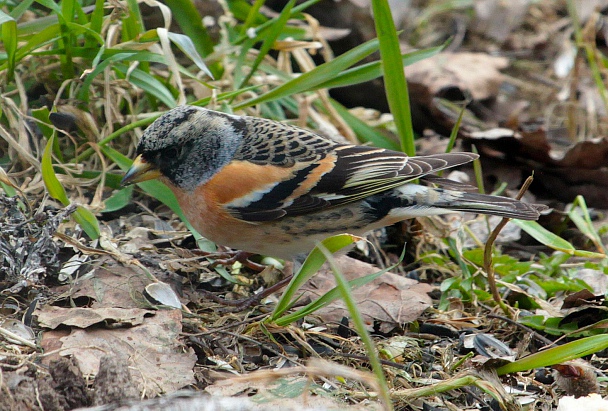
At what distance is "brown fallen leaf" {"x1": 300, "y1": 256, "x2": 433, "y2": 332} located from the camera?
3469 millimetres

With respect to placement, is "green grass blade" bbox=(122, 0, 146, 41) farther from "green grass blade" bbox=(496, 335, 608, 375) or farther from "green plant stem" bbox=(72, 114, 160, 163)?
"green grass blade" bbox=(496, 335, 608, 375)

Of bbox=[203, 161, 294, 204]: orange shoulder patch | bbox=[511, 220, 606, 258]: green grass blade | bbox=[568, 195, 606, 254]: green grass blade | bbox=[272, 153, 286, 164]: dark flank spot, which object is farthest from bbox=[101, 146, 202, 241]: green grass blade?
bbox=[568, 195, 606, 254]: green grass blade

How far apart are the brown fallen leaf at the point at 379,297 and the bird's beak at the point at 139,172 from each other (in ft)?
3.02

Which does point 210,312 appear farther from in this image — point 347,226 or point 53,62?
point 53,62

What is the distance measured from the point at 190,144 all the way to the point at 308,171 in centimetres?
60

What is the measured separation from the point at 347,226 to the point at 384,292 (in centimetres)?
36

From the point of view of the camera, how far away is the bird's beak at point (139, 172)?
3512 millimetres

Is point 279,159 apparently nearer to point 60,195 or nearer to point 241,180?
point 241,180

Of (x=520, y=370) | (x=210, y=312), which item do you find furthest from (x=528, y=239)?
(x=210, y=312)

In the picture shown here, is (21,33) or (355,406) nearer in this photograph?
(355,406)

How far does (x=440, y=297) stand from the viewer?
3.84 m

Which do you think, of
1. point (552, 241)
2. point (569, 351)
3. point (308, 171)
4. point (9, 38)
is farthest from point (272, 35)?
point (569, 351)

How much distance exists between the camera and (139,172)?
3531 millimetres

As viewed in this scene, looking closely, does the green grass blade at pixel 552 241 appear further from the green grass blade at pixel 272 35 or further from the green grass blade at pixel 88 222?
the green grass blade at pixel 88 222
